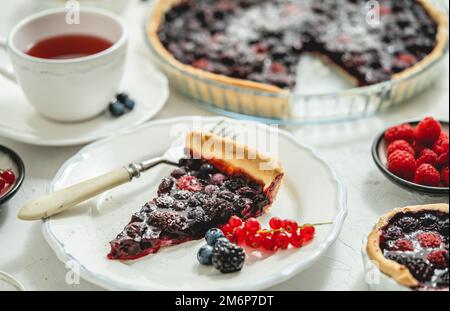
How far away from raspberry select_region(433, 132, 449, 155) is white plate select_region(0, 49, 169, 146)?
974 mm

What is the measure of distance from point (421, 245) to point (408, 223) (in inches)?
3.1

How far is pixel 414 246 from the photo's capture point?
161 cm

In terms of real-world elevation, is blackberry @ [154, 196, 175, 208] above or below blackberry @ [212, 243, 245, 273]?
below

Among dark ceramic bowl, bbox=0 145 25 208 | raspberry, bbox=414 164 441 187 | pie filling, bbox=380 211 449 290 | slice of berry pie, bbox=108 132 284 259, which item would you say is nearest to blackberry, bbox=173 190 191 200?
slice of berry pie, bbox=108 132 284 259

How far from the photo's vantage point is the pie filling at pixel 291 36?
2.63m

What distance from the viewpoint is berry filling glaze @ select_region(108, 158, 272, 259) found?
172 centimetres

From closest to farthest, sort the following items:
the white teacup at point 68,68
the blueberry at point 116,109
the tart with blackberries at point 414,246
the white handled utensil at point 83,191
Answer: the tart with blackberries at point 414,246 → the white handled utensil at point 83,191 → the white teacup at point 68,68 → the blueberry at point 116,109

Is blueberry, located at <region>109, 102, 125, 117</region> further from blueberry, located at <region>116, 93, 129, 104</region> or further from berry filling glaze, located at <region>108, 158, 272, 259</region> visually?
berry filling glaze, located at <region>108, 158, 272, 259</region>

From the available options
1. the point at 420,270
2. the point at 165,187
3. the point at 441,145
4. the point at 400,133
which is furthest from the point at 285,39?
the point at 420,270

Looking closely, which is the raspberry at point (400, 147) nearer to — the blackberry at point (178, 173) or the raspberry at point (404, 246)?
the raspberry at point (404, 246)

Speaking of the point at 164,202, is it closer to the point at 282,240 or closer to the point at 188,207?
the point at 188,207

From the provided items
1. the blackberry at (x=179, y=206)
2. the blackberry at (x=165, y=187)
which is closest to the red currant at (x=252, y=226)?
the blackberry at (x=179, y=206)

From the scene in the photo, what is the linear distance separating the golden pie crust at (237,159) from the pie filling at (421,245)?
37 centimetres
